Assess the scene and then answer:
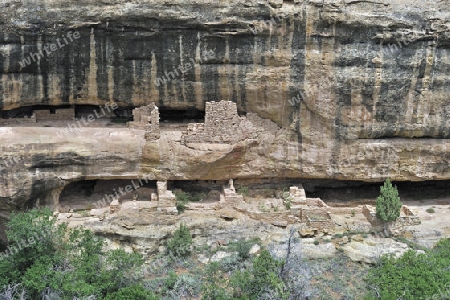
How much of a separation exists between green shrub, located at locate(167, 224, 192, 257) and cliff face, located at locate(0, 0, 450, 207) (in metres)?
1.61

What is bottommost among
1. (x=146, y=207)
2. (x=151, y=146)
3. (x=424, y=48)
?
(x=146, y=207)

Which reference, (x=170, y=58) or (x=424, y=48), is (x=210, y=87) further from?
(x=424, y=48)

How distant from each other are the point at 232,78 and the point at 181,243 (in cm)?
384

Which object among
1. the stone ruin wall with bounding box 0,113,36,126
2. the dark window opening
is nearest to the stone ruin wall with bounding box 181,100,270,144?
the dark window opening

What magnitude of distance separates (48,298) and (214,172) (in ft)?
16.1

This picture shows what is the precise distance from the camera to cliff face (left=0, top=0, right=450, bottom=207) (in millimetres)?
13656

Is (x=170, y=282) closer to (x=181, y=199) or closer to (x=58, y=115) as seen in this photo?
(x=181, y=199)

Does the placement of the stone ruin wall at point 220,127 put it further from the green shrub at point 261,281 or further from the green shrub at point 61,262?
the green shrub at point 261,281

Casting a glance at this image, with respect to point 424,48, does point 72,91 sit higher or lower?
lower

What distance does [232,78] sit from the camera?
47.3 feet

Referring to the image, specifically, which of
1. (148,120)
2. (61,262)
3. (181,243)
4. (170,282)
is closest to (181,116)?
(148,120)

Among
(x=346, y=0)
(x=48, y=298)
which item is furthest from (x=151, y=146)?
(x=346, y=0)

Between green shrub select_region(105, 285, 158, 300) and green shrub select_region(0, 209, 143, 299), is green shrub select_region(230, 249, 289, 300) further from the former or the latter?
green shrub select_region(0, 209, 143, 299)

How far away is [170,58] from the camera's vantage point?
14117 millimetres
